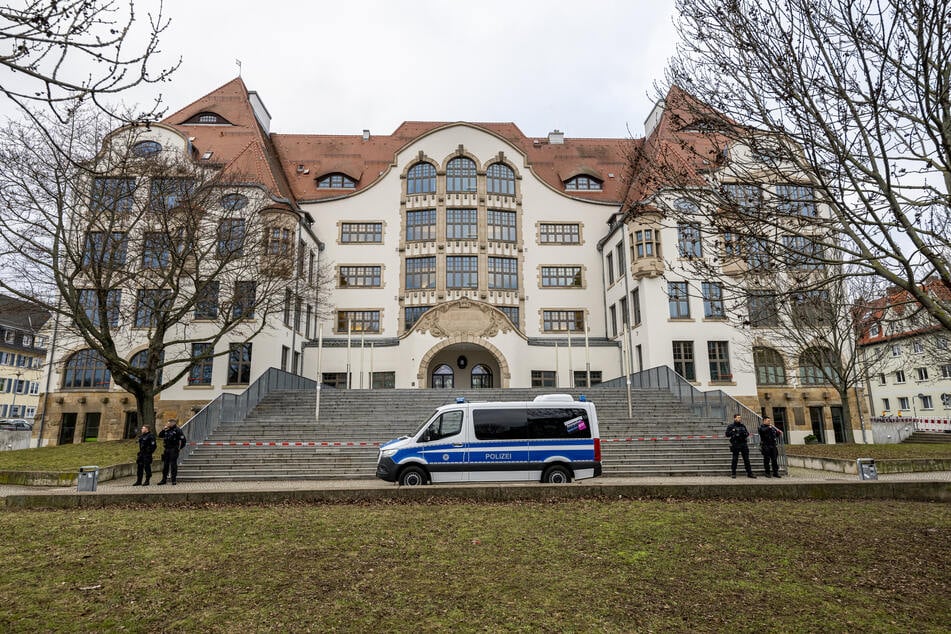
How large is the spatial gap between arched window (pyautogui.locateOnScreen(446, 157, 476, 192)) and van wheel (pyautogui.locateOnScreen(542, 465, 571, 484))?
26606 mm

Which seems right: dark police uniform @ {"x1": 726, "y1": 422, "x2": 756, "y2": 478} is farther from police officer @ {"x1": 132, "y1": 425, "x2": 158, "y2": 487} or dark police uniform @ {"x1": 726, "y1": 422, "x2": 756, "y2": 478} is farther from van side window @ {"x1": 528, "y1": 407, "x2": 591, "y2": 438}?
police officer @ {"x1": 132, "y1": 425, "x2": 158, "y2": 487}

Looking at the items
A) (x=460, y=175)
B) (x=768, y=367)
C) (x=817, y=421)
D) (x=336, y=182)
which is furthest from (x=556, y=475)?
(x=336, y=182)

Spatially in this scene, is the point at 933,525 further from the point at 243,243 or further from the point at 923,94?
the point at 243,243

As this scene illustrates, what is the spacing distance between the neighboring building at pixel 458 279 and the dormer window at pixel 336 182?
12cm

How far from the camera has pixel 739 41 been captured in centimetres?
783

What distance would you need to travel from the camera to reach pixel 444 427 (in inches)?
567

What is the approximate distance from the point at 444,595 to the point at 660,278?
27.9 m

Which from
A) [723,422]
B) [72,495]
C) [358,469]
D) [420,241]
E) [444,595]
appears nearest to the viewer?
[444,595]

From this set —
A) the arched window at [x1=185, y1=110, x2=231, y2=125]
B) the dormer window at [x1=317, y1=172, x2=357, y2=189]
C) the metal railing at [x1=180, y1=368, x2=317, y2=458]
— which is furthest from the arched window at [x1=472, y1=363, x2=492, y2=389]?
the arched window at [x1=185, y1=110, x2=231, y2=125]

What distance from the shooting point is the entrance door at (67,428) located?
30.3 m

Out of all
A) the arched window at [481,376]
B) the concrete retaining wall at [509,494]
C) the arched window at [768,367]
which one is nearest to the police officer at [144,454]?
the concrete retaining wall at [509,494]

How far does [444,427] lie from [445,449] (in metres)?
0.55

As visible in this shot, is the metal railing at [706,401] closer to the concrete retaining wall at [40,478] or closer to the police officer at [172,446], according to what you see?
the police officer at [172,446]

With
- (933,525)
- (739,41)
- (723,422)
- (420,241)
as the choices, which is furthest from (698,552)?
(420,241)
